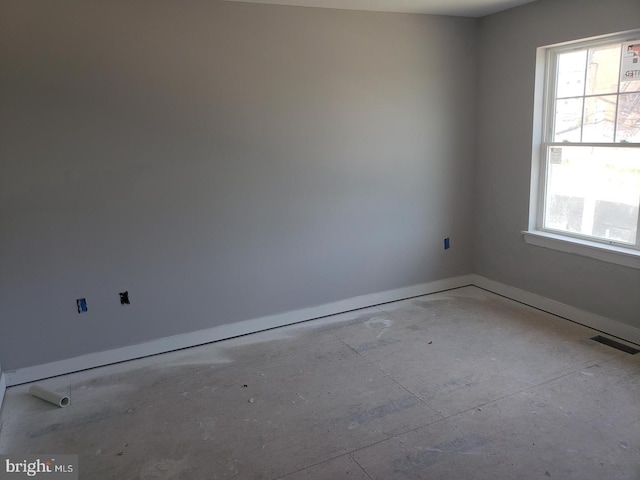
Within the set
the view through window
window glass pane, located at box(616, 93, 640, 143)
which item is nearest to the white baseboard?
the view through window

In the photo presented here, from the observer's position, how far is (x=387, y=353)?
3.43 metres

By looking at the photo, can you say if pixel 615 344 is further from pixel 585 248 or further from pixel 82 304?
pixel 82 304

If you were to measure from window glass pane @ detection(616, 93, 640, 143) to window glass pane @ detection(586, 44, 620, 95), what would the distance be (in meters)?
0.12

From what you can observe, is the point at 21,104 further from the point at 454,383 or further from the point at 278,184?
the point at 454,383

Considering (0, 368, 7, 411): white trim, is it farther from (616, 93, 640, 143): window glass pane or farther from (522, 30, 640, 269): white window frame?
(616, 93, 640, 143): window glass pane

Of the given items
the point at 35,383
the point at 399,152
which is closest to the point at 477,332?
the point at 399,152

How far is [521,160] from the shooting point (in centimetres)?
416

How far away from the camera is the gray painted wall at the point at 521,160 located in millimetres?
3469

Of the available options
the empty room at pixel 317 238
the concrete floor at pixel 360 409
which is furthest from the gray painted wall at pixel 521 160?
the concrete floor at pixel 360 409

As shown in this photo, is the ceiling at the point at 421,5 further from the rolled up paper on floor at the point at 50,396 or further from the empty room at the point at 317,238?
the rolled up paper on floor at the point at 50,396

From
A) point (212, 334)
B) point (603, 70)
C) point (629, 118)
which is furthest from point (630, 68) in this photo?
point (212, 334)

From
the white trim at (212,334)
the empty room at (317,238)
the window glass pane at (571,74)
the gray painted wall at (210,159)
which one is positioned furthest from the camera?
the window glass pane at (571,74)

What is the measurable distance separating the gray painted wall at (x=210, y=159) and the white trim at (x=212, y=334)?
7 centimetres

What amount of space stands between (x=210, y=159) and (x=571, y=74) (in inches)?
115
